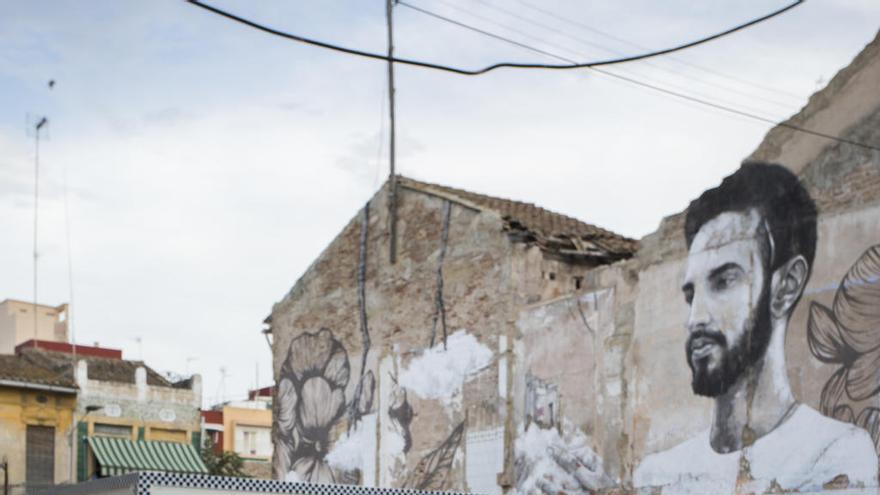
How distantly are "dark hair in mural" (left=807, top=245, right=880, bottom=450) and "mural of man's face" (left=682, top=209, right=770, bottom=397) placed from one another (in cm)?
100

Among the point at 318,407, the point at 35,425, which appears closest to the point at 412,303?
the point at 318,407

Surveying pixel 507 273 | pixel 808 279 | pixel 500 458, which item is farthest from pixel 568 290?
pixel 808 279

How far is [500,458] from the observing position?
2264 cm

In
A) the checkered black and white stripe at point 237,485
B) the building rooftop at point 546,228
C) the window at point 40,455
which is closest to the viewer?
the checkered black and white stripe at point 237,485

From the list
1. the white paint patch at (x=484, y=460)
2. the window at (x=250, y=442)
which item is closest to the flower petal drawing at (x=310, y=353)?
the white paint patch at (x=484, y=460)

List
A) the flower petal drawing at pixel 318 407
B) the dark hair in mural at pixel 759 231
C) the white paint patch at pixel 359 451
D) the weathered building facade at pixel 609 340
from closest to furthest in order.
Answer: the weathered building facade at pixel 609 340
the dark hair in mural at pixel 759 231
the white paint patch at pixel 359 451
the flower petal drawing at pixel 318 407

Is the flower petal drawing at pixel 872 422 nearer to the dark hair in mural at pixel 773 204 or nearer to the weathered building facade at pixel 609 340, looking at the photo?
the weathered building facade at pixel 609 340

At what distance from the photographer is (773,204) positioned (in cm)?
1844

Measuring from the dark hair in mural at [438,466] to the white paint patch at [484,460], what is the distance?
356 millimetres

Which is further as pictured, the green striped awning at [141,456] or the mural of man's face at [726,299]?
the green striped awning at [141,456]

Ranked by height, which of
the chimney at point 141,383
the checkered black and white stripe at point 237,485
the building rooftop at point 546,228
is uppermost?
the building rooftop at point 546,228

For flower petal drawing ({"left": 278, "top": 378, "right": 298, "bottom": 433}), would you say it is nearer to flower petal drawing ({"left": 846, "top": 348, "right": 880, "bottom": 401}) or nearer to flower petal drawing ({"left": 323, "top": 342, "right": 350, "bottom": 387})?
flower petal drawing ({"left": 323, "top": 342, "right": 350, "bottom": 387})

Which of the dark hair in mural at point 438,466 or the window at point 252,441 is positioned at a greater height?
the window at point 252,441

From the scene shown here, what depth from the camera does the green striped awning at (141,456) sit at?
38375 mm
